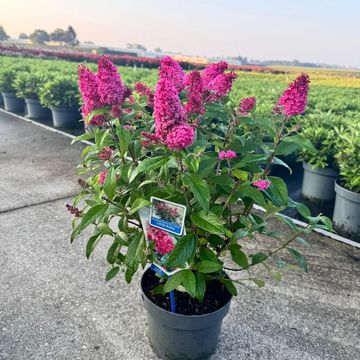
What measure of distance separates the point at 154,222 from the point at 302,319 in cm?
158

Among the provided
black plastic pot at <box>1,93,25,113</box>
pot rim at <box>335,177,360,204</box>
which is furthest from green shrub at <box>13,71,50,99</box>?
pot rim at <box>335,177,360,204</box>

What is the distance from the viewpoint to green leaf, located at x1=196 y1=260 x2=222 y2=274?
177cm

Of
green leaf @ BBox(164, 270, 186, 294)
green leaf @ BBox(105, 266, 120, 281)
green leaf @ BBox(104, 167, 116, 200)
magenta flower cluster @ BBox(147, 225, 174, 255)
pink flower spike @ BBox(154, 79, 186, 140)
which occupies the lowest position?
green leaf @ BBox(105, 266, 120, 281)

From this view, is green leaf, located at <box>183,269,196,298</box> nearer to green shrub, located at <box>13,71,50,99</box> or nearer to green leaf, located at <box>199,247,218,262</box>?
green leaf, located at <box>199,247,218,262</box>

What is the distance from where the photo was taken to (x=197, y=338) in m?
2.09

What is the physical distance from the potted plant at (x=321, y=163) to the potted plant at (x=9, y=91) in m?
8.34

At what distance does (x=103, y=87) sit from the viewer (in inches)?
64.5

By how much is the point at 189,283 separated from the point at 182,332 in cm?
47

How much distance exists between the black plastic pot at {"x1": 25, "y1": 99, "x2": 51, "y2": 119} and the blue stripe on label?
Result: 8435 mm

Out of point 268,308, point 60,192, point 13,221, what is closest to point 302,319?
point 268,308

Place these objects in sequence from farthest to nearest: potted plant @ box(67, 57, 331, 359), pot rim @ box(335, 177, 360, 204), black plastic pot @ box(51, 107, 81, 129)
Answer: black plastic pot @ box(51, 107, 81, 129)
pot rim @ box(335, 177, 360, 204)
potted plant @ box(67, 57, 331, 359)

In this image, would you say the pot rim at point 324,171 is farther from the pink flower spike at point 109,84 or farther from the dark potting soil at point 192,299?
the pink flower spike at point 109,84

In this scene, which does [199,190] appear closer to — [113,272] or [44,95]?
[113,272]

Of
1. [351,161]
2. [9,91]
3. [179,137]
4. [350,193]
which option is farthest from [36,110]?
[179,137]
